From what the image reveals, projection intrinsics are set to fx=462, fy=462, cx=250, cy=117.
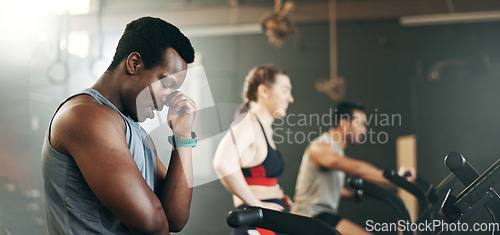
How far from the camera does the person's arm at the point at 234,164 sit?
1991mm

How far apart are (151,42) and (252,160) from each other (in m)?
1.14

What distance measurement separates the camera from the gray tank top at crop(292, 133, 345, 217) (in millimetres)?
2920

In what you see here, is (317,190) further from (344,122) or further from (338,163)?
(344,122)

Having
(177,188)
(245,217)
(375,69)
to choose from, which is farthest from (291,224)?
(375,69)

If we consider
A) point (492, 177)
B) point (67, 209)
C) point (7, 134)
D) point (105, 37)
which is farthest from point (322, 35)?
point (67, 209)

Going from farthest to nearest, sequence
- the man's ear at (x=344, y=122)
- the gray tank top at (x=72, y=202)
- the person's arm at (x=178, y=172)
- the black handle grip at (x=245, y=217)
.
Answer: the man's ear at (x=344, y=122) < the person's arm at (x=178, y=172) < the gray tank top at (x=72, y=202) < the black handle grip at (x=245, y=217)

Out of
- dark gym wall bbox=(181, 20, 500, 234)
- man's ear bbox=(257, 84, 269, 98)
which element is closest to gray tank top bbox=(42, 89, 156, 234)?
man's ear bbox=(257, 84, 269, 98)

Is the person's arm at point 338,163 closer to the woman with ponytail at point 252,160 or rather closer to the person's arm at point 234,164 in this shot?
the woman with ponytail at point 252,160

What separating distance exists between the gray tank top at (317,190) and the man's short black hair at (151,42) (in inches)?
79.9

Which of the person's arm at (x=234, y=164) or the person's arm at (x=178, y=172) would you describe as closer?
the person's arm at (x=178, y=172)

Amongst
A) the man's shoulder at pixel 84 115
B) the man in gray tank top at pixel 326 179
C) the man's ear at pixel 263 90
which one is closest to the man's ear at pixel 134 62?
the man's shoulder at pixel 84 115

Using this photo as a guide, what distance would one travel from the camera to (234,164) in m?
2.04

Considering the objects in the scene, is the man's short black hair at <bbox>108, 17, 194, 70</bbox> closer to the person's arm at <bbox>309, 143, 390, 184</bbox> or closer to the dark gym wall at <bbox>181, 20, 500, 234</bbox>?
the person's arm at <bbox>309, 143, 390, 184</bbox>

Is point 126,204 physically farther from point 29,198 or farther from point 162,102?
point 29,198
